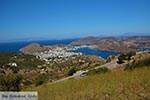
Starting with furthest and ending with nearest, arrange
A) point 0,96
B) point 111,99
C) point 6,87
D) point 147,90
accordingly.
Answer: point 6,87, point 0,96, point 147,90, point 111,99

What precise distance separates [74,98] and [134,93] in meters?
2.06

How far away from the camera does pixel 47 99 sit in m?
7.84

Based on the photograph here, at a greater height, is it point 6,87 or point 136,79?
point 136,79

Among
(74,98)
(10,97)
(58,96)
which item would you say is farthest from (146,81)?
(10,97)

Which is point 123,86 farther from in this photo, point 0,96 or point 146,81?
point 0,96

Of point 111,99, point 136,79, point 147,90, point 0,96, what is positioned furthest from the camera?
point 136,79

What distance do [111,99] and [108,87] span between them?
1383 millimetres

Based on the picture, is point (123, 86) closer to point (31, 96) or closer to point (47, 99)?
point (47, 99)

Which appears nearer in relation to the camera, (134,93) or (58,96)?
(134,93)

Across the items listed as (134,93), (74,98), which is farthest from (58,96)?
(134,93)

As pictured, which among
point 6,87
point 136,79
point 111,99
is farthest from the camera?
point 6,87

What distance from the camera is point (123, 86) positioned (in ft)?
25.6

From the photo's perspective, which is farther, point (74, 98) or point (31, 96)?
point (31, 96)

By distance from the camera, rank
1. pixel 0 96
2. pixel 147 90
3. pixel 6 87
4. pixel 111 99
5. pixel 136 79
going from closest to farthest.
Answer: pixel 111 99, pixel 147 90, pixel 0 96, pixel 136 79, pixel 6 87
